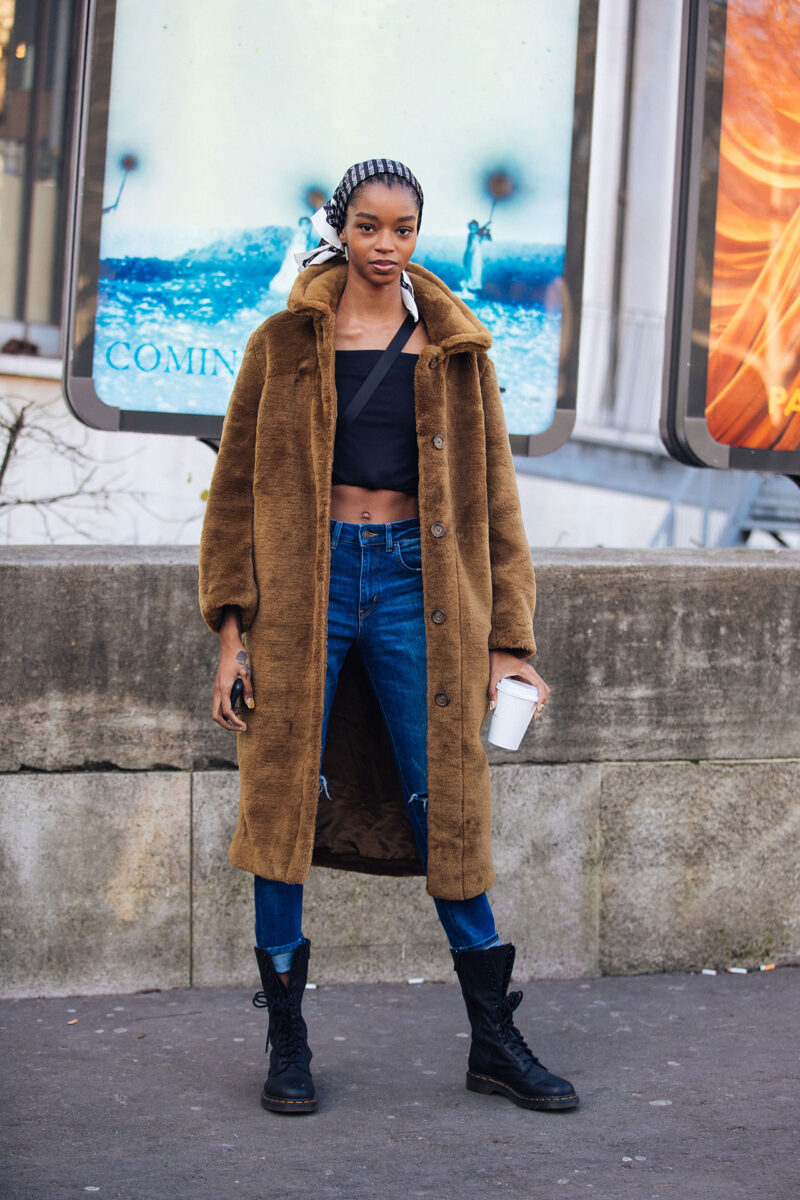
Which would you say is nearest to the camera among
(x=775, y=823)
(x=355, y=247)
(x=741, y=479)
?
(x=355, y=247)

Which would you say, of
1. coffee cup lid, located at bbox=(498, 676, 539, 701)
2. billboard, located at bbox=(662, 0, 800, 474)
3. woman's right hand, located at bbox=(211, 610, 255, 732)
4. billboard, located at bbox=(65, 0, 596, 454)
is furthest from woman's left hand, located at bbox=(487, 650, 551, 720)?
billboard, located at bbox=(662, 0, 800, 474)

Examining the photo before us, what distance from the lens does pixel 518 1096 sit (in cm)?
294

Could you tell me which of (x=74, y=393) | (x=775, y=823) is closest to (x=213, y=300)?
(x=74, y=393)

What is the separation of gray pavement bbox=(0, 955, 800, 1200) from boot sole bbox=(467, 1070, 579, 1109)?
0.02 meters

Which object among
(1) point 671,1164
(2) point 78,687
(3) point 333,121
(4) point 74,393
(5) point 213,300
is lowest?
(1) point 671,1164

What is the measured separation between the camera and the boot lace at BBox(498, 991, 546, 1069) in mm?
2992

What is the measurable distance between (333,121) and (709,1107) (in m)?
3.05

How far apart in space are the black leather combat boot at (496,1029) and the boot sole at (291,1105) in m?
0.39

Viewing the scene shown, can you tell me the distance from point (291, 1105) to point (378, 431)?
1.45 metres

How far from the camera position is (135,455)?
22.2 feet

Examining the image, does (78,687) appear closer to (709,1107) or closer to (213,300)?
(213,300)

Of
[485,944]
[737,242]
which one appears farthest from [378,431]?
[737,242]

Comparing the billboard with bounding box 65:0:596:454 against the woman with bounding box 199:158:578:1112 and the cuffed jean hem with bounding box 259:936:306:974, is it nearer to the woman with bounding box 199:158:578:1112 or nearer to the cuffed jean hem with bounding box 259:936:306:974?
the woman with bounding box 199:158:578:1112

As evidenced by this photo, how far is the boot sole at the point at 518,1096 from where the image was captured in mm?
2904
